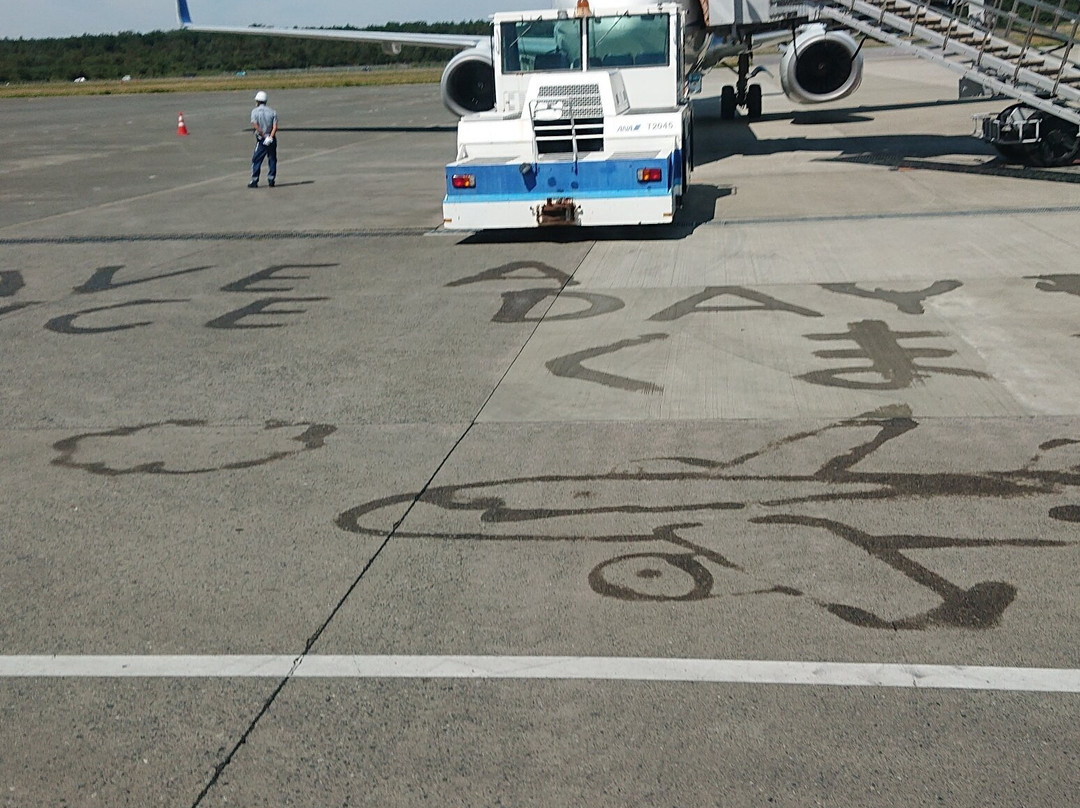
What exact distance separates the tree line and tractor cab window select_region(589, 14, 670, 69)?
9771cm

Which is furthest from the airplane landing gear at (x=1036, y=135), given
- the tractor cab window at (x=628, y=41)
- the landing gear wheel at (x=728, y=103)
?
the landing gear wheel at (x=728, y=103)

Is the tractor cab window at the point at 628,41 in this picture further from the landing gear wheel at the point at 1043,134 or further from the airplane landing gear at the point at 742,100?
the airplane landing gear at the point at 742,100

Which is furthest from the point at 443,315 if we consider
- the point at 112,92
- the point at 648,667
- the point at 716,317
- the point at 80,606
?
the point at 112,92

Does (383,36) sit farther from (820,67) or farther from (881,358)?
(881,358)

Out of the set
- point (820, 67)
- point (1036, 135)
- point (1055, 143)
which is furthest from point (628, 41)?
point (820, 67)

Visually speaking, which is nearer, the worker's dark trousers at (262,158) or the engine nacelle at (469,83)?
the worker's dark trousers at (262,158)

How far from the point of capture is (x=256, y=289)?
496 inches

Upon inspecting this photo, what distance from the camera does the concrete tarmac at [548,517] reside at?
400 centimetres

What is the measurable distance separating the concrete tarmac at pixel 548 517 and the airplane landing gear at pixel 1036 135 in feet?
18.9

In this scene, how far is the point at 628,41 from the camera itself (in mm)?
16188

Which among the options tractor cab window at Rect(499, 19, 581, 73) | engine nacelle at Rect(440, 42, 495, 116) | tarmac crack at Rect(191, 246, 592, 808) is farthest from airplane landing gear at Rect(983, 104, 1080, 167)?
tarmac crack at Rect(191, 246, 592, 808)

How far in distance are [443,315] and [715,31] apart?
12.5m

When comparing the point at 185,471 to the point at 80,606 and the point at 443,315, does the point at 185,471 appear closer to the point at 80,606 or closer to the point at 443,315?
the point at 80,606

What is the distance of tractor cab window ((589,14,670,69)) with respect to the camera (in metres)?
16.1
